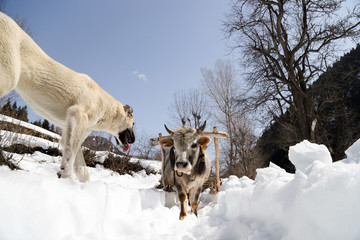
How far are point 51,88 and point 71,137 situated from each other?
2.10 ft

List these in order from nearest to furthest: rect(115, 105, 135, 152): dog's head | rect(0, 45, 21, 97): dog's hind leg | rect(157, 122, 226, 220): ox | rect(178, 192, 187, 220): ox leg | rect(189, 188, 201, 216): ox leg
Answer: rect(0, 45, 21, 97): dog's hind leg, rect(178, 192, 187, 220): ox leg, rect(157, 122, 226, 220): ox, rect(189, 188, 201, 216): ox leg, rect(115, 105, 135, 152): dog's head

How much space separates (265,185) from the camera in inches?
70.7

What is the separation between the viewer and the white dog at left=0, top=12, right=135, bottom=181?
210 cm

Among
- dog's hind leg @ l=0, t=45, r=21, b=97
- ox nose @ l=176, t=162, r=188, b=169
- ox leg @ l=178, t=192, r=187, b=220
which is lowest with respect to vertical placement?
ox leg @ l=178, t=192, r=187, b=220

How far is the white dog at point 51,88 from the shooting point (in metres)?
2.10

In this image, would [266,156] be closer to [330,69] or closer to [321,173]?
[330,69]

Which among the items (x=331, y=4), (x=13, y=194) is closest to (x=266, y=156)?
(x=331, y=4)

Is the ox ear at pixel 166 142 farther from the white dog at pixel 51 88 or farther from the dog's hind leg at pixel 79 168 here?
→ the dog's hind leg at pixel 79 168

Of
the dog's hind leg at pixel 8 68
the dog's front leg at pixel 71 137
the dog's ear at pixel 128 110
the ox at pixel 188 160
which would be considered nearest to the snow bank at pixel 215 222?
the dog's front leg at pixel 71 137

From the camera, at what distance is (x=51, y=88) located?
2.55 meters

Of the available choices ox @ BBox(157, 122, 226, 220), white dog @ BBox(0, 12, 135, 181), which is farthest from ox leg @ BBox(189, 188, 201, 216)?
white dog @ BBox(0, 12, 135, 181)

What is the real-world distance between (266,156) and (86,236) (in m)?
23.8

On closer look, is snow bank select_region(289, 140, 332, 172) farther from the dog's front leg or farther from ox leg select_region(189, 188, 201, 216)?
the dog's front leg

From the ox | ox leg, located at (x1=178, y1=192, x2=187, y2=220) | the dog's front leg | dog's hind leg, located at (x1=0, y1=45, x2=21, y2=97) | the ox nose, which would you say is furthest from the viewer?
the ox
